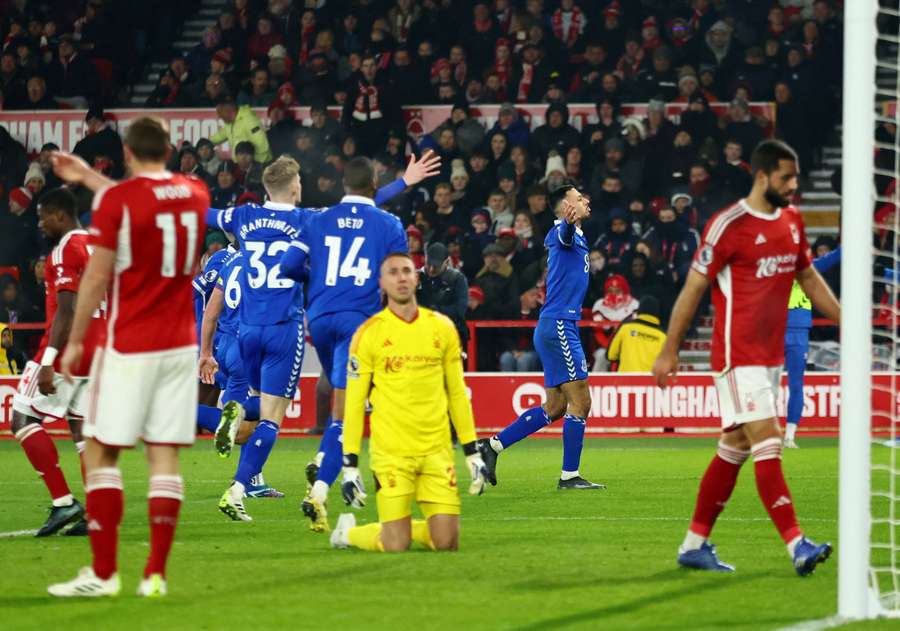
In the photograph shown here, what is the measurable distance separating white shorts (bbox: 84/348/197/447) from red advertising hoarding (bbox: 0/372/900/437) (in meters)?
12.3

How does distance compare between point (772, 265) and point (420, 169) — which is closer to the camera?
point (772, 265)

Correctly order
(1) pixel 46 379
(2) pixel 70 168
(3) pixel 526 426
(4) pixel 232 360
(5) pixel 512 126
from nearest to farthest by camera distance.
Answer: (2) pixel 70 168 → (1) pixel 46 379 → (4) pixel 232 360 → (3) pixel 526 426 → (5) pixel 512 126

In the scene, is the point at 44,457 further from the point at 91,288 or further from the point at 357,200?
the point at 91,288

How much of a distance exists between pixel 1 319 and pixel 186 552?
43.8ft

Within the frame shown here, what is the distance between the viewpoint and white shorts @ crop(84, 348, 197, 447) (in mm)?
6984

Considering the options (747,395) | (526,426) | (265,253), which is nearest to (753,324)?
(747,395)

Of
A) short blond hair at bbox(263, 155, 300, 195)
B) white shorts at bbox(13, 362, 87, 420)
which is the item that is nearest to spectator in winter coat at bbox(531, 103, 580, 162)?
short blond hair at bbox(263, 155, 300, 195)

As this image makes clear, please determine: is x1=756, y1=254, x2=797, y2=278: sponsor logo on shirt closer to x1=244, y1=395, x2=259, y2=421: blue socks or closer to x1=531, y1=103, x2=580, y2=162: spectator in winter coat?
x1=244, y1=395, x2=259, y2=421: blue socks

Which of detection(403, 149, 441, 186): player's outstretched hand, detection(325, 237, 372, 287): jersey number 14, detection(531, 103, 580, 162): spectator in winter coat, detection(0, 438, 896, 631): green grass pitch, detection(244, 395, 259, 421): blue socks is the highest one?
detection(531, 103, 580, 162): spectator in winter coat

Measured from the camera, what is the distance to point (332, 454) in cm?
980

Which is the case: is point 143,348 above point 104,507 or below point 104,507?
above

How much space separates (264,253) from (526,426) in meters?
3.15

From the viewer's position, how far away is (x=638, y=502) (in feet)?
38.9

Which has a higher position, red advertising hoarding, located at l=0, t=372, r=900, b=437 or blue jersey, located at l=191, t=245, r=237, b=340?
blue jersey, located at l=191, t=245, r=237, b=340
